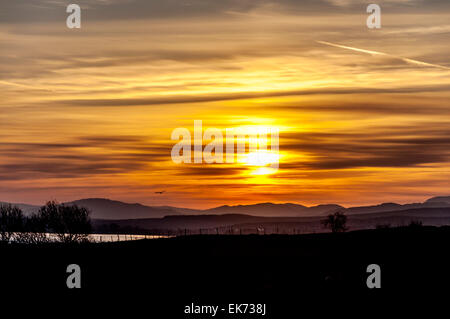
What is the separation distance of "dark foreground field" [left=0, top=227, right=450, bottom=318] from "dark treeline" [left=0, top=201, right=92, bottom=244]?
66.0 metres

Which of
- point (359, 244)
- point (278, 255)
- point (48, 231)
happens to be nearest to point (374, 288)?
point (278, 255)

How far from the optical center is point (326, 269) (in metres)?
67.6

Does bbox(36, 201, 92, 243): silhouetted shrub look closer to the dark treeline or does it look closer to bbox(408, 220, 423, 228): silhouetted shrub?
the dark treeline

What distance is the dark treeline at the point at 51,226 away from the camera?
165500 millimetres

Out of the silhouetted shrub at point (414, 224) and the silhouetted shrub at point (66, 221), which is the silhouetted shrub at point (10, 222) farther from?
the silhouetted shrub at point (414, 224)

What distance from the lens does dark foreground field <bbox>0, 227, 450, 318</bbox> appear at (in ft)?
173

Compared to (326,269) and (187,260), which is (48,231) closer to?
(187,260)

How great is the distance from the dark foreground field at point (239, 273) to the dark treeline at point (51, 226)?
2597 inches

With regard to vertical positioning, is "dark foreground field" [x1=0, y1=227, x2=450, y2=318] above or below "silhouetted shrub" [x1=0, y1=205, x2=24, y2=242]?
below

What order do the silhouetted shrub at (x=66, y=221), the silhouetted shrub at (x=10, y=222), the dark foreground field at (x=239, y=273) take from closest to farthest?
the dark foreground field at (x=239, y=273) < the silhouetted shrub at (x=66, y=221) < the silhouetted shrub at (x=10, y=222)

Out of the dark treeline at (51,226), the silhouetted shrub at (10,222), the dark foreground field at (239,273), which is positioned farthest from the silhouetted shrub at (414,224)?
the silhouetted shrub at (10,222)

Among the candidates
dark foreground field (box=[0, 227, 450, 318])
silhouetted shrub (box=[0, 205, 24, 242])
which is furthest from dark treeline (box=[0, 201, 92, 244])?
dark foreground field (box=[0, 227, 450, 318])

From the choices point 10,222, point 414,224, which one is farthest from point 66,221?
point 414,224
